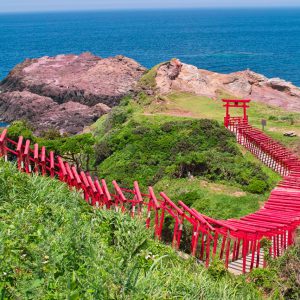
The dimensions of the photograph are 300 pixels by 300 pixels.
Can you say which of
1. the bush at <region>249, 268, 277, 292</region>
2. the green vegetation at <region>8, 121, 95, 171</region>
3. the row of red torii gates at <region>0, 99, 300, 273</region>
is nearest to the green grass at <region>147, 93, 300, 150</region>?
the green vegetation at <region>8, 121, 95, 171</region>

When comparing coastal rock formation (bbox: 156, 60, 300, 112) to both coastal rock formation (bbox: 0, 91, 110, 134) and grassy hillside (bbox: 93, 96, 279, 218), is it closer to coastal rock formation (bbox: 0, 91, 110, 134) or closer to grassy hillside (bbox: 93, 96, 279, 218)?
grassy hillside (bbox: 93, 96, 279, 218)

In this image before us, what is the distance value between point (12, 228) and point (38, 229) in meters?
0.60

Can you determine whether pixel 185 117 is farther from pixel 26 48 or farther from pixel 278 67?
pixel 26 48

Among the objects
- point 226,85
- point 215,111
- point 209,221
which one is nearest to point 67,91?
point 226,85

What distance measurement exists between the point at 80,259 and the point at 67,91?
53.5 metres

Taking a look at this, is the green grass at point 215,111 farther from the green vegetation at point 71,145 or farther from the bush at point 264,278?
the bush at point 264,278

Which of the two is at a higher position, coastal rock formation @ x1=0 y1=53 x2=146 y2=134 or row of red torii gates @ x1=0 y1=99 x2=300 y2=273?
row of red torii gates @ x1=0 y1=99 x2=300 y2=273

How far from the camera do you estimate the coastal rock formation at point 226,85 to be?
4766 centimetres

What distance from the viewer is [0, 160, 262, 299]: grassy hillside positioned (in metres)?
10.1

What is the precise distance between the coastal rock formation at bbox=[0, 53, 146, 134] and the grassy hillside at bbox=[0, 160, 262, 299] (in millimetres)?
38052

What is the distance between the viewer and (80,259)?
38.1 feet

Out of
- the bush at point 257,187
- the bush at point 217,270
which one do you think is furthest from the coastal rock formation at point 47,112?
the bush at point 217,270

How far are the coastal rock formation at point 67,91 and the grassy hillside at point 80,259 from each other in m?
38.1

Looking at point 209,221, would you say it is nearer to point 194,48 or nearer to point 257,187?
point 257,187
